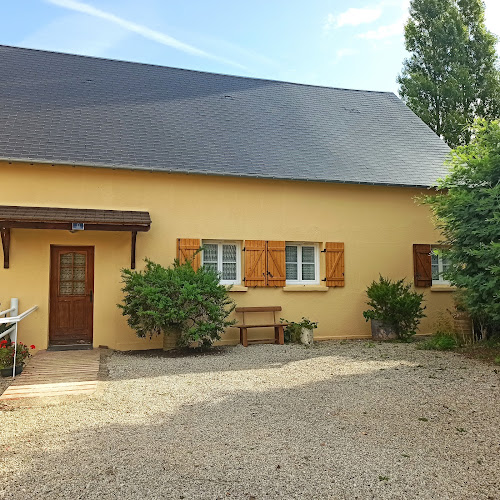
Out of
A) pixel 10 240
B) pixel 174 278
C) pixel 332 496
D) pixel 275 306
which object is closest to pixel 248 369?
pixel 174 278

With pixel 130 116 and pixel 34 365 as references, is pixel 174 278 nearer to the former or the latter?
pixel 34 365

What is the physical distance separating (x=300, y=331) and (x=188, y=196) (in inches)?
143

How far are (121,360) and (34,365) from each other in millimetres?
1336

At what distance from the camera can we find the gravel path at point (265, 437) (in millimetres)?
2977

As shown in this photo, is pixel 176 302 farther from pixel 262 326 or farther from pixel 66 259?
pixel 66 259

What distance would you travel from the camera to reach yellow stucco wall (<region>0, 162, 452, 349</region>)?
8.52 meters

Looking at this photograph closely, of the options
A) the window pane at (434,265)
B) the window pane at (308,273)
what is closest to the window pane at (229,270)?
the window pane at (308,273)

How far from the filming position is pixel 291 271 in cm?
1020

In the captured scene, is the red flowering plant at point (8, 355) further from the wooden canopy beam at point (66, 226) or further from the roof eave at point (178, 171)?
the roof eave at point (178, 171)

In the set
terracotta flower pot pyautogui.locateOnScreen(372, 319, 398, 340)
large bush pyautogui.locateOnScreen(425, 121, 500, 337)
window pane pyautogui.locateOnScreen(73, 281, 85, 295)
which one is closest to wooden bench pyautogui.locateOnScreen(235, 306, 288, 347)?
terracotta flower pot pyautogui.locateOnScreen(372, 319, 398, 340)

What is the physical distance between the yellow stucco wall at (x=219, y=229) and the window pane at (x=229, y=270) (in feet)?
1.43

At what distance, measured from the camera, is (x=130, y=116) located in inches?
414

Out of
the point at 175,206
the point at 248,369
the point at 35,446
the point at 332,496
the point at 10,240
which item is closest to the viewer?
the point at 332,496

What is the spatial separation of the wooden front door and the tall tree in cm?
1627
